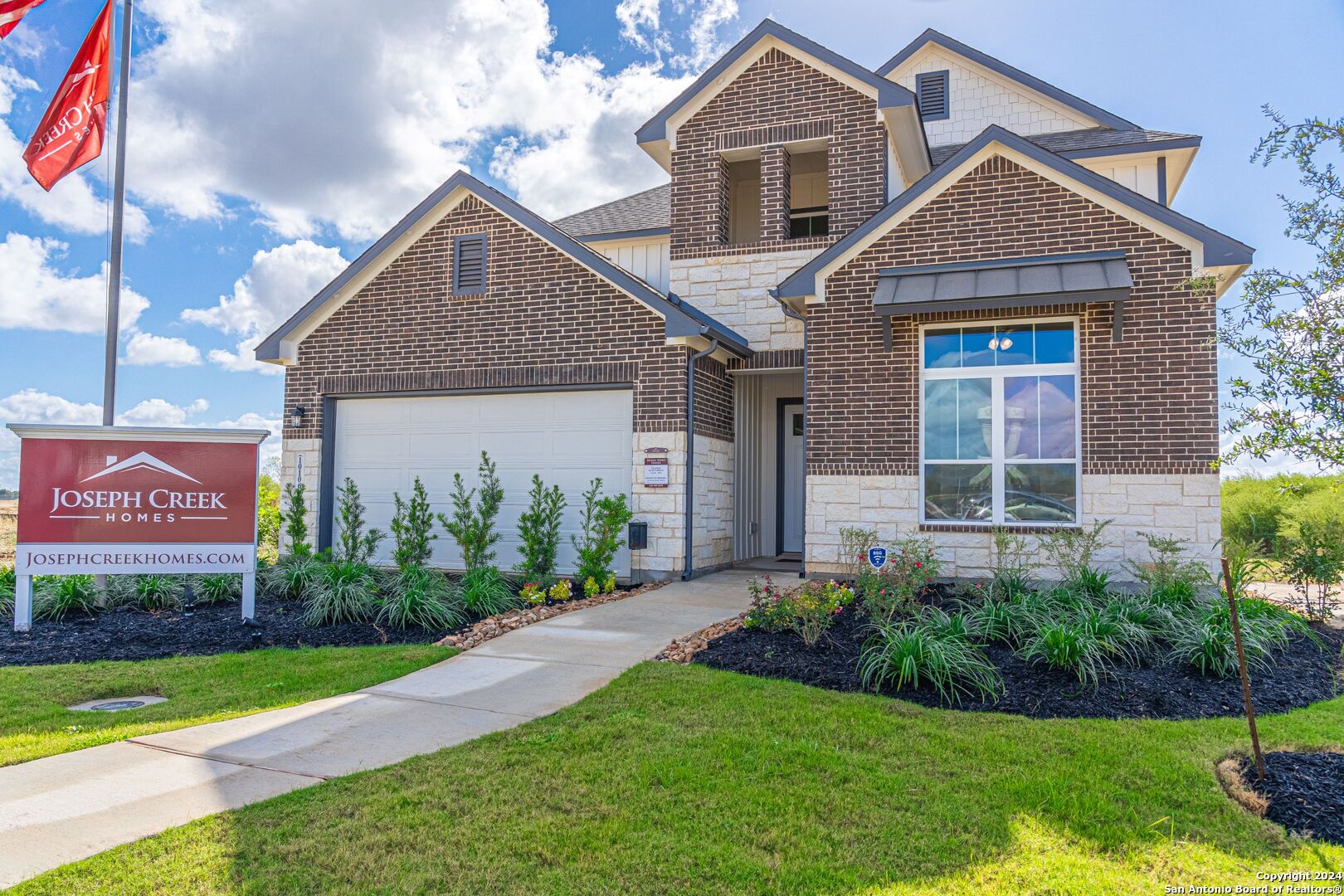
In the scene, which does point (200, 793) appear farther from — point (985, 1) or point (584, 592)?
point (985, 1)

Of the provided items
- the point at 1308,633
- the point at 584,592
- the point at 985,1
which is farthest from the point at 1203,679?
the point at 985,1

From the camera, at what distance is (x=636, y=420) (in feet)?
40.3

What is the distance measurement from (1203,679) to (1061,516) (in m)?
3.65

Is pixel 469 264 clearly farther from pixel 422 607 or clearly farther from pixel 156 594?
pixel 156 594

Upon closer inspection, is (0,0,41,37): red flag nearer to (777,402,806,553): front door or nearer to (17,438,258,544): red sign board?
(17,438,258,544): red sign board

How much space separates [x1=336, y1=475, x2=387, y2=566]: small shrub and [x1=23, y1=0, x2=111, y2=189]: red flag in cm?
554

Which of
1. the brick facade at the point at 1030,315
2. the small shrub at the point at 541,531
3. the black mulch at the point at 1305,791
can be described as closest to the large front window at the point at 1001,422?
the brick facade at the point at 1030,315

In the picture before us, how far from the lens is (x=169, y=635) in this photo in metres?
9.14

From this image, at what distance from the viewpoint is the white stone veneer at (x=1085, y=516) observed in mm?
9875

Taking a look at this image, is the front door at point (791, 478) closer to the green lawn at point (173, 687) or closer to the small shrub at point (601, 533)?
the small shrub at point (601, 533)

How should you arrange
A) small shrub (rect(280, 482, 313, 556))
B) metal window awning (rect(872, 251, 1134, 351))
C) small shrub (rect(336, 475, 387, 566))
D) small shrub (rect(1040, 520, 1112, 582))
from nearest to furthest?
1. small shrub (rect(1040, 520, 1112, 582))
2. metal window awning (rect(872, 251, 1134, 351))
3. small shrub (rect(280, 482, 313, 556))
4. small shrub (rect(336, 475, 387, 566))

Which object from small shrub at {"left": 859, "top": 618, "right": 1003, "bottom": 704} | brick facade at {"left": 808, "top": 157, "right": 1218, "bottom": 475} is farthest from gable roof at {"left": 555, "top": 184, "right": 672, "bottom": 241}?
small shrub at {"left": 859, "top": 618, "right": 1003, "bottom": 704}

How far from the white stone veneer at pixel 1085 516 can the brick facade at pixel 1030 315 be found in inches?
5.8

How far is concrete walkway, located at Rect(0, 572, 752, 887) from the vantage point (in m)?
4.35
